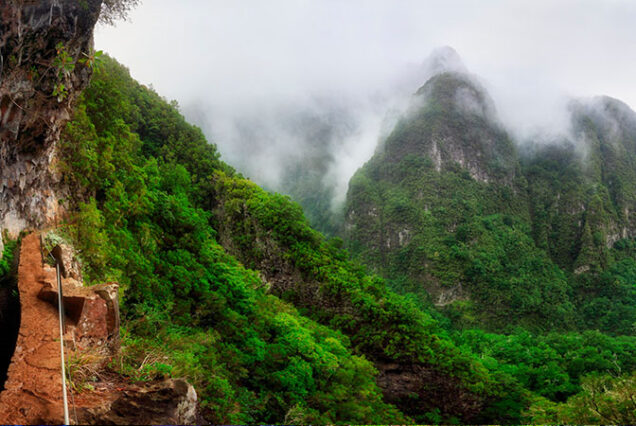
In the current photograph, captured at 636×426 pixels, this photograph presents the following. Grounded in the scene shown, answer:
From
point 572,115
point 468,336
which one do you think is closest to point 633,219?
point 572,115

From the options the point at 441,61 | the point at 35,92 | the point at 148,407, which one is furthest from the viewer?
the point at 441,61

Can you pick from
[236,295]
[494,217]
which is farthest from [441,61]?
[236,295]

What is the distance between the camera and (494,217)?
216 ft

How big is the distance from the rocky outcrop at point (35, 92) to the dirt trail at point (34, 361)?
1591 millimetres

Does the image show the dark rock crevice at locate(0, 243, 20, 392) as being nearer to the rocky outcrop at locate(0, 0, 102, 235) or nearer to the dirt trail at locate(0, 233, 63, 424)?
the dirt trail at locate(0, 233, 63, 424)

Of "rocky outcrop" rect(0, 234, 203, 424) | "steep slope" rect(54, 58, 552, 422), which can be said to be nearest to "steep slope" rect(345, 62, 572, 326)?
"steep slope" rect(54, 58, 552, 422)

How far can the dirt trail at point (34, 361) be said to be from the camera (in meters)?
2.57

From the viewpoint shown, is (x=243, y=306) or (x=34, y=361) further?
(x=243, y=306)

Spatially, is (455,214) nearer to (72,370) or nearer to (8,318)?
(8,318)

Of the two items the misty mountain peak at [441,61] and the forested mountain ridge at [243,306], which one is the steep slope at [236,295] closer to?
the forested mountain ridge at [243,306]

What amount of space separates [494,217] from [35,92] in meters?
70.9

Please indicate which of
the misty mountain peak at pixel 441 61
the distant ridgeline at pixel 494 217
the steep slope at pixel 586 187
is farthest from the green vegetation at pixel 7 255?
the misty mountain peak at pixel 441 61

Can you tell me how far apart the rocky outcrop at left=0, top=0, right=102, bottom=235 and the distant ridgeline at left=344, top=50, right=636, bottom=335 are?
5089 centimetres

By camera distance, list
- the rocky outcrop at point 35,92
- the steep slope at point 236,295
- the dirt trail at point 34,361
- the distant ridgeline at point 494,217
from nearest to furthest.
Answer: the dirt trail at point 34,361
the rocky outcrop at point 35,92
the steep slope at point 236,295
the distant ridgeline at point 494,217
